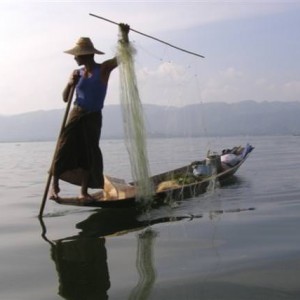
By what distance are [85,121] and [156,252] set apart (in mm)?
2627

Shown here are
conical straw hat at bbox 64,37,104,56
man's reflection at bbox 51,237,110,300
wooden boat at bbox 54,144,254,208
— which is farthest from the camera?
wooden boat at bbox 54,144,254,208

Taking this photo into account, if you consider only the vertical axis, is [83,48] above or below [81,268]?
above

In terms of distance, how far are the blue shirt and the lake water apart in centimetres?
110

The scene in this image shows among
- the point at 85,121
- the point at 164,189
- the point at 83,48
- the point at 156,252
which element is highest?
the point at 83,48

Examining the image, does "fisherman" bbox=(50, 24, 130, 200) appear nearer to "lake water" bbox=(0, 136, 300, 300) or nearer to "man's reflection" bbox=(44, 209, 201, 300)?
"man's reflection" bbox=(44, 209, 201, 300)

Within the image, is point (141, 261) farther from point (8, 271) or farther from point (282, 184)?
point (282, 184)

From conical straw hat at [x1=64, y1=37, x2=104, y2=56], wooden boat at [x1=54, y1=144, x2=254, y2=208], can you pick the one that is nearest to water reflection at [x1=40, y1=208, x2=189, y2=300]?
wooden boat at [x1=54, y1=144, x2=254, y2=208]

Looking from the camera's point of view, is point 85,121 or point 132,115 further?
point 85,121

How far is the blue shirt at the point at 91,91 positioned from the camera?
22.7ft

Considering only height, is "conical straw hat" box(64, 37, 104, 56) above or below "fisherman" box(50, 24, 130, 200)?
above

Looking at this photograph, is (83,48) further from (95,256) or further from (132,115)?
(95,256)

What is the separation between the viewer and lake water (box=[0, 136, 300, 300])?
13.5 feet

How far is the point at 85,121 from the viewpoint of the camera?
7137 millimetres

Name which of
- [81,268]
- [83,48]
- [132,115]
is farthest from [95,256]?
[83,48]
